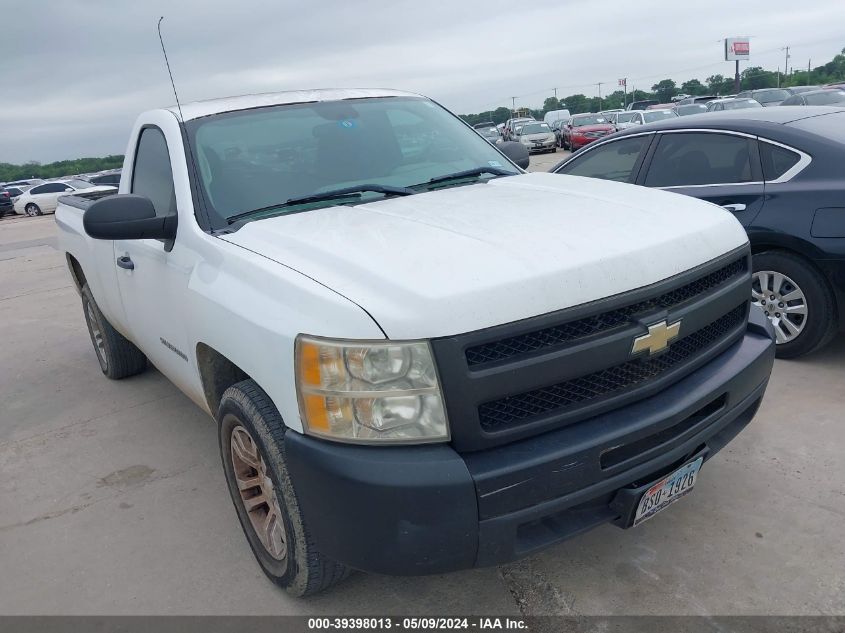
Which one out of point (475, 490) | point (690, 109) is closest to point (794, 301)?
point (475, 490)

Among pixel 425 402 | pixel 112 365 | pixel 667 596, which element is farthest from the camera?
pixel 112 365

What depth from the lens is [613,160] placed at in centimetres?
557

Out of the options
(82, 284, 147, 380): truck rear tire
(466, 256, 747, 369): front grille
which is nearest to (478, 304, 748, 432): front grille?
(466, 256, 747, 369): front grille

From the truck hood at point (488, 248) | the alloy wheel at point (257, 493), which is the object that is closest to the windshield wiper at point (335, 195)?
the truck hood at point (488, 248)

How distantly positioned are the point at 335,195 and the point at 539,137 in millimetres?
28710

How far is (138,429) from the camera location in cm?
441

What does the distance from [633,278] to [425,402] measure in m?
0.78

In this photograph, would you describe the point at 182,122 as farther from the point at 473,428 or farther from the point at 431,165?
the point at 473,428

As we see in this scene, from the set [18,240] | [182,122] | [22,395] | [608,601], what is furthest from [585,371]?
[18,240]

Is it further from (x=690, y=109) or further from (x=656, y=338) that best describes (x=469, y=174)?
(x=690, y=109)

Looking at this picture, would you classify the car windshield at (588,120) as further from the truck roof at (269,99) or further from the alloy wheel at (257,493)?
the alloy wheel at (257,493)

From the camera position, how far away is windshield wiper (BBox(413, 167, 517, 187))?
337cm

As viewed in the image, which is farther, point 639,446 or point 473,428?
point 639,446

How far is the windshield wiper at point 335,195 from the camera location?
2959 mm
